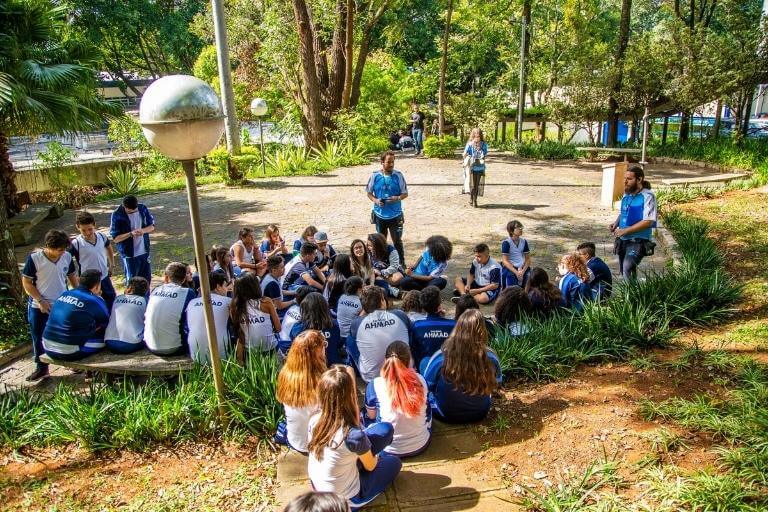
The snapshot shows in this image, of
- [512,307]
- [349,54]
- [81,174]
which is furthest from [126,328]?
[349,54]

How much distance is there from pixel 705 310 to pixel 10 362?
290 inches

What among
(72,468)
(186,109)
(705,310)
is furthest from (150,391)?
(705,310)

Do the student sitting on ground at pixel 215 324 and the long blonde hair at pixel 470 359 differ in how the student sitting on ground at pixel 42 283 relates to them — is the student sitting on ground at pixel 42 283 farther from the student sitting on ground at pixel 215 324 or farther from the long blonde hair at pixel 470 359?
the long blonde hair at pixel 470 359

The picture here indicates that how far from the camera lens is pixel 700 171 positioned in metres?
16.1

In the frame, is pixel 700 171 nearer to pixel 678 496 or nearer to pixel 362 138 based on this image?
pixel 362 138

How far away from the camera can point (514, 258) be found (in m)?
7.55

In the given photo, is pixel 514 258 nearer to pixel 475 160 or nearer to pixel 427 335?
pixel 427 335

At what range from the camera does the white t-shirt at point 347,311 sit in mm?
5777

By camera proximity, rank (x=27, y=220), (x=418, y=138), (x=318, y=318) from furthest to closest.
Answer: (x=418, y=138), (x=27, y=220), (x=318, y=318)

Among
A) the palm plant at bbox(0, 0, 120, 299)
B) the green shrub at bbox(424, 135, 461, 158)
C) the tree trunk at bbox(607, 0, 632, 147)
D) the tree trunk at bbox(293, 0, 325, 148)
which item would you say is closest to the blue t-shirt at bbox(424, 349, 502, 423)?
the palm plant at bbox(0, 0, 120, 299)

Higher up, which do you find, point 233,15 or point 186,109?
point 233,15

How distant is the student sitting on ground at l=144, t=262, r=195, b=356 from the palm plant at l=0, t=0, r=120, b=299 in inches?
107

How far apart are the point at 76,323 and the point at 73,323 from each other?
2cm

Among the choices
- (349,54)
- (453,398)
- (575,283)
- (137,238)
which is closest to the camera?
(453,398)
